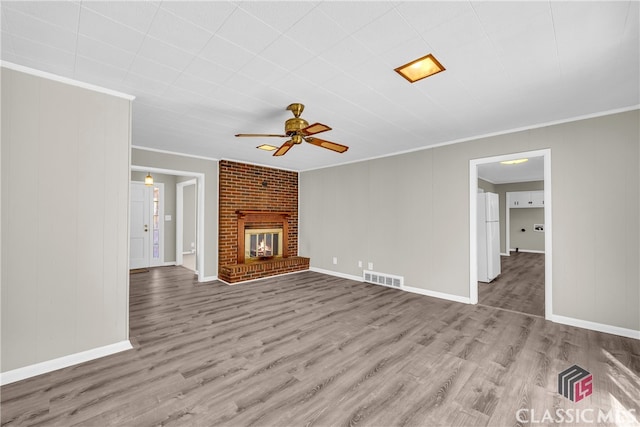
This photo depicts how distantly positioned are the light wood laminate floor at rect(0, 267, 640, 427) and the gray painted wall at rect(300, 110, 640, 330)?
0.58m

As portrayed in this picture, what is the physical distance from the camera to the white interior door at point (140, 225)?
6539mm

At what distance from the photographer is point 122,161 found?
2.61 meters

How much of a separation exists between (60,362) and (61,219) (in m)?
1.20

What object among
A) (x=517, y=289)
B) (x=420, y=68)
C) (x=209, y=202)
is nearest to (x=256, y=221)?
(x=209, y=202)

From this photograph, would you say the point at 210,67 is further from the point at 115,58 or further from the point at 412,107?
the point at 412,107

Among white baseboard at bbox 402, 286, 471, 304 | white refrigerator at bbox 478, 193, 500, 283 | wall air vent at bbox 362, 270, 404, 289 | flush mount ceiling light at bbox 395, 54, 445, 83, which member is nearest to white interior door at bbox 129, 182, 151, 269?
wall air vent at bbox 362, 270, 404, 289

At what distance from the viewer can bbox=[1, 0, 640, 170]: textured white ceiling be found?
156 cm

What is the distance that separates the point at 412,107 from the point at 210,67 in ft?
6.58

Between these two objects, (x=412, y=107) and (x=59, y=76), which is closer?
(x=59, y=76)

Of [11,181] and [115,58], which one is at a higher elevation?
[115,58]

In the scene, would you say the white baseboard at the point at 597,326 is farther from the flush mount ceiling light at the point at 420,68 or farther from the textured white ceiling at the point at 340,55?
the flush mount ceiling light at the point at 420,68

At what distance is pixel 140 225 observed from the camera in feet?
21.9

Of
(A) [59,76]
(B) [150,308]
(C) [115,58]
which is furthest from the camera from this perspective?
(B) [150,308]

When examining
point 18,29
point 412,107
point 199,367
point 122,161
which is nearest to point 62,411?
point 199,367
